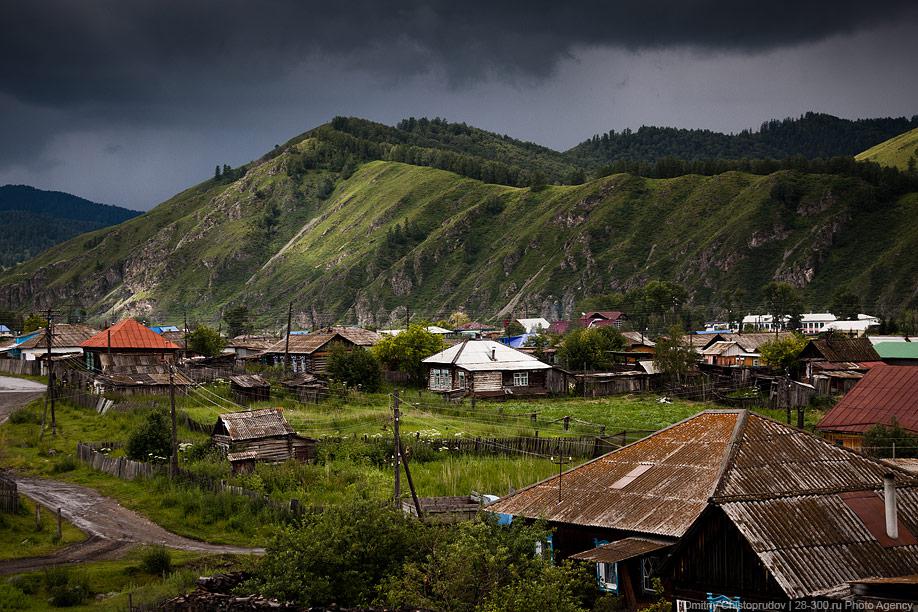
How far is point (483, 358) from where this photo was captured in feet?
236

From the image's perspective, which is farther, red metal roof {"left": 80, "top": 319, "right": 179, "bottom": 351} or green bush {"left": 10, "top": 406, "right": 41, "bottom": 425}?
red metal roof {"left": 80, "top": 319, "right": 179, "bottom": 351}

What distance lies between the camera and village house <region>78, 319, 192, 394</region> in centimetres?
6128

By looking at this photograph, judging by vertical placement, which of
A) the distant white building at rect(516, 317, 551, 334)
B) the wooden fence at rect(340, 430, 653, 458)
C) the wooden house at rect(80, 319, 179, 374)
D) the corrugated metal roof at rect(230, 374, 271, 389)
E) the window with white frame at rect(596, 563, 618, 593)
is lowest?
the window with white frame at rect(596, 563, 618, 593)

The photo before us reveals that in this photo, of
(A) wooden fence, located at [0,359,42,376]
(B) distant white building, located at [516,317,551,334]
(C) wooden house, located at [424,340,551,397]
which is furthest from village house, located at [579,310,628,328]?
(A) wooden fence, located at [0,359,42,376]

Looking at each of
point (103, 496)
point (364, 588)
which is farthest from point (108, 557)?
point (364, 588)

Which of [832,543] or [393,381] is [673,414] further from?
[832,543]

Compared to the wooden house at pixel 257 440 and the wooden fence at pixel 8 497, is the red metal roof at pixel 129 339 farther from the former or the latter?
the wooden fence at pixel 8 497

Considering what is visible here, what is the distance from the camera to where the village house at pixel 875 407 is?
37.1 m

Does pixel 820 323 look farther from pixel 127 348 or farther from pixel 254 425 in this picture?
pixel 254 425

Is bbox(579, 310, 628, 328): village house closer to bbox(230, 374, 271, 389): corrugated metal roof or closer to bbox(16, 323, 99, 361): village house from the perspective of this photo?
bbox(16, 323, 99, 361): village house

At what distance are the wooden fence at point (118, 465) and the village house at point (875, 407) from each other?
1087 inches

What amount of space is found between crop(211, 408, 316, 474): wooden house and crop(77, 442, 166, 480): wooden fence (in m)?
3.14

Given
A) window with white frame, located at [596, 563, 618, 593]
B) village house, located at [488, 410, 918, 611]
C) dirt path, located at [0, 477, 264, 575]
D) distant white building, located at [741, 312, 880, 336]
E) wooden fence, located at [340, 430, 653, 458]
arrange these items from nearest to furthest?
village house, located at [488, 410, 918, 611], window with white frame, located at [596, 563, 618, 593], dirt path, located at [0, 477, 264, 575], wooden fence, located at [340, 430, 653, 458], distant white building, located at [741, 312, 880, 336]

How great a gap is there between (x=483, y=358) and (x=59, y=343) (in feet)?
124
